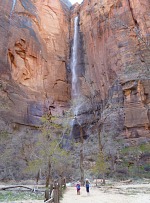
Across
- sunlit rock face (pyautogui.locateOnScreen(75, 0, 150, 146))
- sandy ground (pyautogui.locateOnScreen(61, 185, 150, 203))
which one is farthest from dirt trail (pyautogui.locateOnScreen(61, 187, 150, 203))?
sunlit rock face (pyautogui.locateOnScreen(75, 0, 150, 146))

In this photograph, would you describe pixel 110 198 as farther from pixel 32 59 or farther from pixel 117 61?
pixel 32 59

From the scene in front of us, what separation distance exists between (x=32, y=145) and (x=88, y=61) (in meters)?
21.5

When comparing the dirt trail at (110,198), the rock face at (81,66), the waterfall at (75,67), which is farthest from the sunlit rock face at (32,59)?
the dirt trail at (110,198)

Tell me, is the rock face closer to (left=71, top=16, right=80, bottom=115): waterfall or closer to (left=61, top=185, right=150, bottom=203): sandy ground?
(left=71, top=16, right=80, bottom=115): waterfall

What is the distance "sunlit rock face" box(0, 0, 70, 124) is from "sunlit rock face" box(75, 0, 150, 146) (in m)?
4.92

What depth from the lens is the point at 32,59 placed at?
4072cm

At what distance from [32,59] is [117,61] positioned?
45.9 ft

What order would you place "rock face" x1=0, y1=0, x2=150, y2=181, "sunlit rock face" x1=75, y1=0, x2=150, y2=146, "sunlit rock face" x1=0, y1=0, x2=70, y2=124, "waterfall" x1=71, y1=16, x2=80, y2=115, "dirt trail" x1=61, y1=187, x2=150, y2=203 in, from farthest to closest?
1. "waterfall" x1=71, y1=16, x2=80, y2=115
2. "sunlit rock face" x1=0, y1=0, x2=70, y2=124
3. "rock face" x1=0, y1=0, x2=150, y2=181
4. "sunlit rock face" x1=75, y1=0, x2=150, y2=146
5. "dirt trail" x1=61, y1=187, x2=150, y2=203

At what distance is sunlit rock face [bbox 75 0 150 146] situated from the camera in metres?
32.2

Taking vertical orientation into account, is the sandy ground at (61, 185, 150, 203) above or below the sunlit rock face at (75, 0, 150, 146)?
below

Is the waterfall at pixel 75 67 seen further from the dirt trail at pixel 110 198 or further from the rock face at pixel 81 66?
the dirt trail at pixel 110 198

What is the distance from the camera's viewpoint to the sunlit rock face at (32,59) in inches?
1369

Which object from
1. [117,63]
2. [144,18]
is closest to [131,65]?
[117,63]

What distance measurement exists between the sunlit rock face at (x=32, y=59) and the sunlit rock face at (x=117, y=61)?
4921 mm
